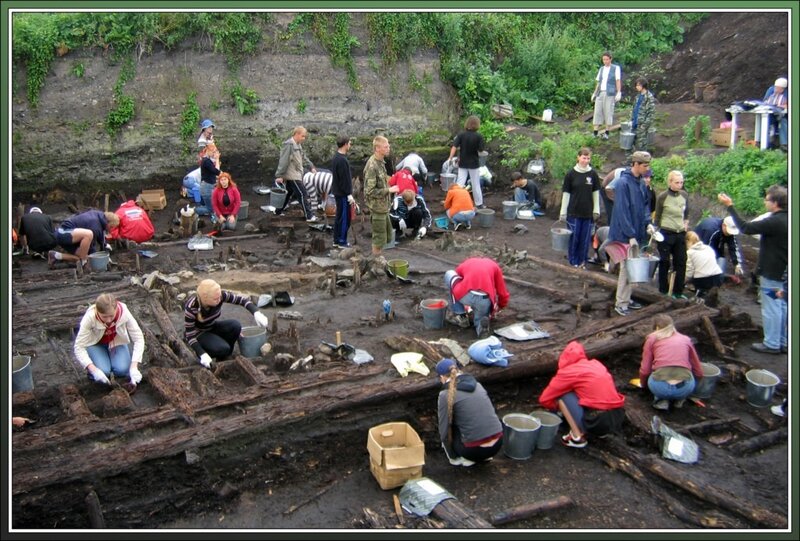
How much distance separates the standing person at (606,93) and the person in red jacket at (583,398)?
38.5 ft

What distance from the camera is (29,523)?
698cm

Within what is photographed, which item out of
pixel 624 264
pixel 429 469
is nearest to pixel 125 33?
pixel 624 264

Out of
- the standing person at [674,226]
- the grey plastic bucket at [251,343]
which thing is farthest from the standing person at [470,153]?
the grey plastic bucket at [251,343]

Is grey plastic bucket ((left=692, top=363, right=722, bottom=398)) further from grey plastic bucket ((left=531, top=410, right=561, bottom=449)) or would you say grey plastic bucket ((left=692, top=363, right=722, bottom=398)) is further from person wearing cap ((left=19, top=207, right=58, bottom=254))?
person wearing cap ((left=19, top=207, right=58, bottom=254))

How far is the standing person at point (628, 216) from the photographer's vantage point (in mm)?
10984

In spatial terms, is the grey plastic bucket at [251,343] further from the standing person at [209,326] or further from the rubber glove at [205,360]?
the rubber glove at [205,360]

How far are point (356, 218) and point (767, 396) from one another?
959 centimetres

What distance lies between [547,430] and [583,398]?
497 mm

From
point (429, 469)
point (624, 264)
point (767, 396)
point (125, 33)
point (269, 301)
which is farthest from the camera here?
point (125, 33)

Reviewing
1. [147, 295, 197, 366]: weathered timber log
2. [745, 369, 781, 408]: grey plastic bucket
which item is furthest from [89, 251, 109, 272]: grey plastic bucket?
[745, 369, 781, 408]: grey plastic bucket

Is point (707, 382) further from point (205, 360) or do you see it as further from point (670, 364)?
point (205, 360)

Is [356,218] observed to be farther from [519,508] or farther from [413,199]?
[519,508]

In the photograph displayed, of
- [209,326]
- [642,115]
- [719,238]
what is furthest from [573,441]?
[642,115]

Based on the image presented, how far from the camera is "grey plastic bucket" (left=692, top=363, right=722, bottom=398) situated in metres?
9.16
